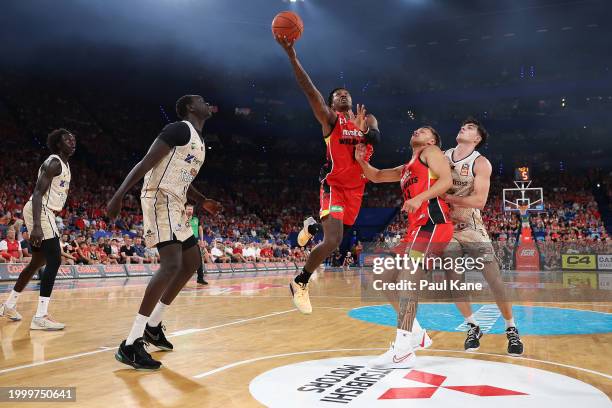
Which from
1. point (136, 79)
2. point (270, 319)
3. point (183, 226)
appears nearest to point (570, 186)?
point (136, 79)

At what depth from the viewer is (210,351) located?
4.38 meters

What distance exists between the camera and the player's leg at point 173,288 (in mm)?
4332

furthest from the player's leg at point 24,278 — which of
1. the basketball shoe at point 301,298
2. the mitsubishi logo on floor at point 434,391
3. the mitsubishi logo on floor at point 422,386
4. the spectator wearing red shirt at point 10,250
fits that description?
the spectator wearing red shirt at point 10,250

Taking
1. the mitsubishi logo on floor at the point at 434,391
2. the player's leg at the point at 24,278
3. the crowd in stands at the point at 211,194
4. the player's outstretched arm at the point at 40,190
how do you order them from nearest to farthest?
the mitsubishi logo on floor at the point at 434,391 → the player's outstretched arm at the point at 40,190 → the player's leg at the point at 24,278 → the crowd in stands at the point at 211,194

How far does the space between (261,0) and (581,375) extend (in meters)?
22.8

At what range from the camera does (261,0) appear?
2330 cm

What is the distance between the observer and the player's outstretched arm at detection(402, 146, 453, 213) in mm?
3992

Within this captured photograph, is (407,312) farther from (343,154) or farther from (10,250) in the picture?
(10,250)

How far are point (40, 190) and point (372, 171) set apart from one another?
3.78 meters

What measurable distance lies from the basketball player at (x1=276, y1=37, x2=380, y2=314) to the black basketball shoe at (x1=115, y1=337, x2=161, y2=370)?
58.2 inches

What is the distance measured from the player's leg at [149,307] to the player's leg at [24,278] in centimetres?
264

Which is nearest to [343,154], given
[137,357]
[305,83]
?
[305,83]

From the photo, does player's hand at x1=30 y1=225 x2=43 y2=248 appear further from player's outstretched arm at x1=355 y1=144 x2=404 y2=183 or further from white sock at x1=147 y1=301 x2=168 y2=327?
player's outstretched arm at x1=355 y1=144 x2=404 y2=183

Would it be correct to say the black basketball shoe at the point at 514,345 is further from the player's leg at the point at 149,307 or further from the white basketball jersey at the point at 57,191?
the white basketball jersey at the point at 57,191
